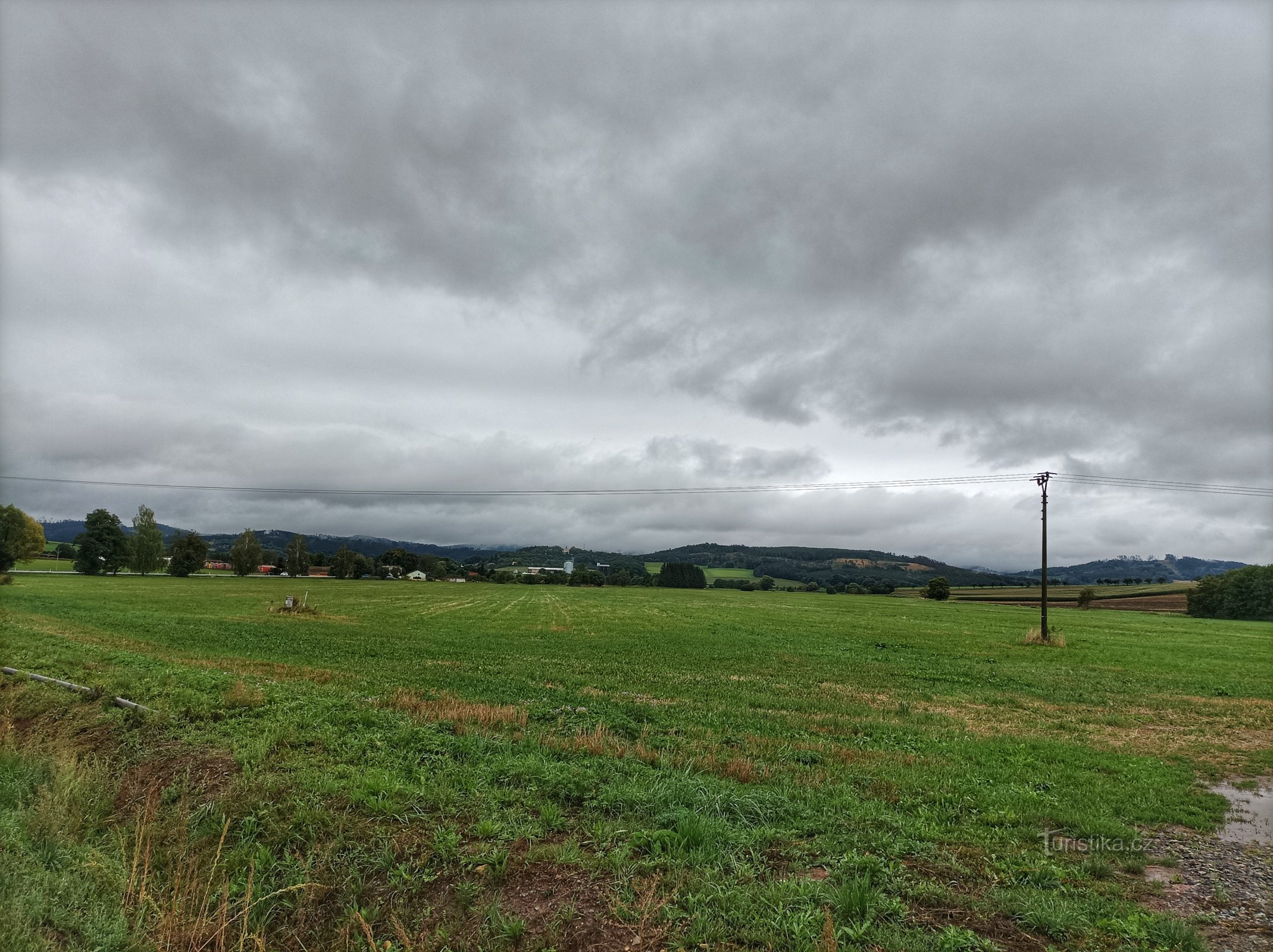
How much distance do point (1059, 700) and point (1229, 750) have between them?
6.49 m

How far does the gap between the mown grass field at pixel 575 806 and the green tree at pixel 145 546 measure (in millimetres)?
120989

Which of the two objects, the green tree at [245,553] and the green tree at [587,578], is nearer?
the green tree at [245,553]

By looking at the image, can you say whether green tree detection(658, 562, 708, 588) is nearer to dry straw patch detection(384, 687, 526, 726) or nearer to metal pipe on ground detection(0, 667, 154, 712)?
dry straw patch detection(384, 687, 526, 726)

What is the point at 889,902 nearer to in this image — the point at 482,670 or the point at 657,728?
the point at 657,728

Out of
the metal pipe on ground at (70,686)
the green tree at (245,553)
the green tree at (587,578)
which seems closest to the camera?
the metal pipe on ground at (70,686)

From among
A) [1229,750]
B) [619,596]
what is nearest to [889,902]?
[1229,750]

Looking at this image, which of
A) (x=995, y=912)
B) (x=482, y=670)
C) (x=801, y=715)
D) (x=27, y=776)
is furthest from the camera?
(x=482, y=670)

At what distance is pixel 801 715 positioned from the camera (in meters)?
16.8

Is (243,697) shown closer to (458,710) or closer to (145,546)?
(458,710)

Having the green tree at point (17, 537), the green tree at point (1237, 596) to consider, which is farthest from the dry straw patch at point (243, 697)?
the green tree at point (1237, 596)

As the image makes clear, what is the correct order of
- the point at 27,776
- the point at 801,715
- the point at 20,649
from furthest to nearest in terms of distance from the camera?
the point at 20,649 → the point at 801,715 → the point at 27,776

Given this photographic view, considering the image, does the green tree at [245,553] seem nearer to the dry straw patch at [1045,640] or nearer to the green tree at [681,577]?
the green tree at [681,577]

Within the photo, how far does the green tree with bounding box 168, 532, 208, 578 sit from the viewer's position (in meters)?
121

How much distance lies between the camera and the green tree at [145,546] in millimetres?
116438
